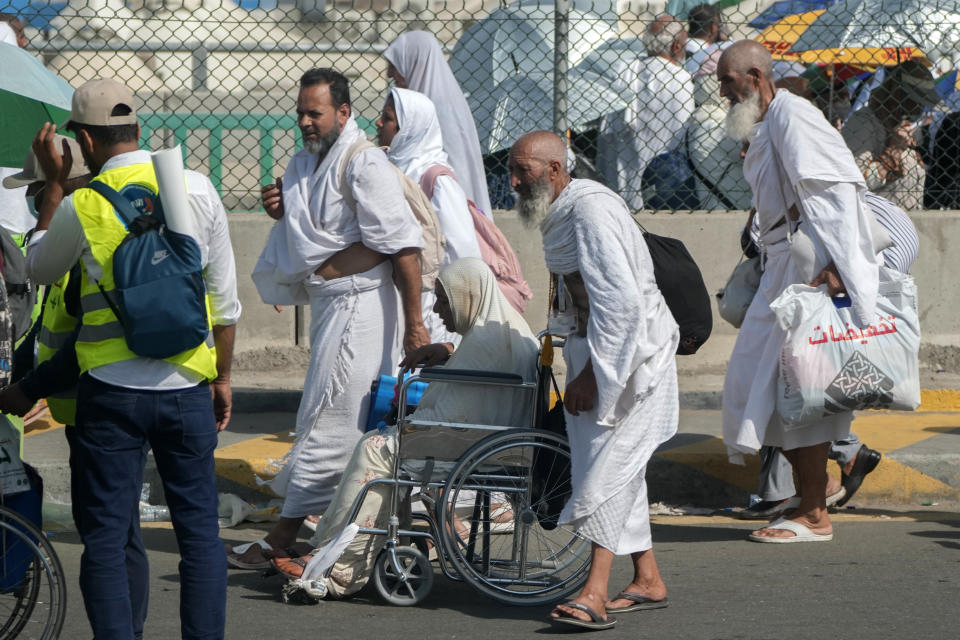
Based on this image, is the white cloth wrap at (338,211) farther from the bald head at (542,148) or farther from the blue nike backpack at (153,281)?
the blue nike backpack at (153,281)

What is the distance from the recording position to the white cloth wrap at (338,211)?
18.0 feet

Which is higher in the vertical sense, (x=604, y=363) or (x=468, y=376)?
(x=604, y=363)

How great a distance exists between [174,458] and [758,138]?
3054 millimetres

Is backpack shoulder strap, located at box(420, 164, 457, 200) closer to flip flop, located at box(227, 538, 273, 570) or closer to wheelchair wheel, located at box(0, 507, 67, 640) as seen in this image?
flip flop, located at box(227, 538, 273, 570)

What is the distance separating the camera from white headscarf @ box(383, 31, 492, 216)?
22.4 feet

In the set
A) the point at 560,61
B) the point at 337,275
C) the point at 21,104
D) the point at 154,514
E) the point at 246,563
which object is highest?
the point at 560,61

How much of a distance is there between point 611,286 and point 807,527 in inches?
74.0

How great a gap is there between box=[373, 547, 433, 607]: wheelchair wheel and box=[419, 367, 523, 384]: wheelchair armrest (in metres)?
0.62

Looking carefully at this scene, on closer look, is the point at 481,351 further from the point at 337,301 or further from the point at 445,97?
the point at 445,97

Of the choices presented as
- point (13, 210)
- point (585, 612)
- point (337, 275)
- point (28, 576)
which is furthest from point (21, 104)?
point (585, 612)

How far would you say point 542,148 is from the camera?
482 cm

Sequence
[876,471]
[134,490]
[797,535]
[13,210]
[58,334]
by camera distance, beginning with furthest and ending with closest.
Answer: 1. [13,210]
2. [876,471]
3. [797,535]
4. [58,334]
5. [134,490]

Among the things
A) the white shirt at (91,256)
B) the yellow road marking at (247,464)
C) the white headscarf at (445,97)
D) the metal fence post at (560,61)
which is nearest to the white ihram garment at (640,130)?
the metal fence post at (560,61)

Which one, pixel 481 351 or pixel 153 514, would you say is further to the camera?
pixel 153 514
